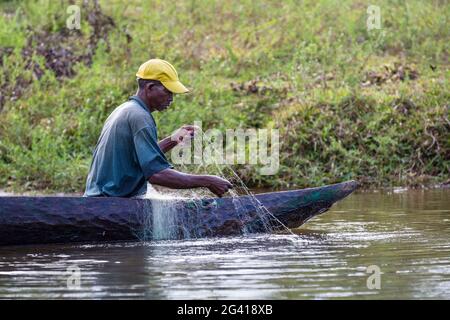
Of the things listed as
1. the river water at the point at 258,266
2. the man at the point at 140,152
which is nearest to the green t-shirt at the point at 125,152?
the man at the point at 140,152

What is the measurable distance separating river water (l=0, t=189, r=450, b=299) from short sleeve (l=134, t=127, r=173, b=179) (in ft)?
1.85

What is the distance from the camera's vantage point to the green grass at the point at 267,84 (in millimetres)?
11367

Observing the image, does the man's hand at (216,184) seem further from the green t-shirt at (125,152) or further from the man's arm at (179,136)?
the man's arm at (179,136)

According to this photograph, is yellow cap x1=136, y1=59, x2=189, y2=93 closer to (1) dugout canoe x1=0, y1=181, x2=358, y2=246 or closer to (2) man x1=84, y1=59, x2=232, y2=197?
(2) man x1=84, y1=59, x2=232, y2=197

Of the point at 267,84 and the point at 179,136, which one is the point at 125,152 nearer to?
the point at 179,136

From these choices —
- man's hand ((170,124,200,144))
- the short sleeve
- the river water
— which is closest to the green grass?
the river water

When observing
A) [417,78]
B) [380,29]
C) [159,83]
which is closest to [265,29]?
[380,29]

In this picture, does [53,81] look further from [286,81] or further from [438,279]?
[438,279]

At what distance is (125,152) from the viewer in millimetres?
7375

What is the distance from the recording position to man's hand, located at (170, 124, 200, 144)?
764cm

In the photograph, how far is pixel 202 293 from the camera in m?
5.45

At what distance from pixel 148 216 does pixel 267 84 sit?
19.5ft

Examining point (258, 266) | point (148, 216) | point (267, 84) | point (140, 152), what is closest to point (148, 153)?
point (140, 152)

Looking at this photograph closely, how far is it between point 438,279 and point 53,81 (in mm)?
8272
